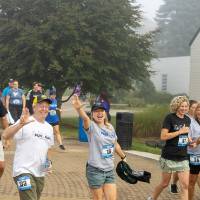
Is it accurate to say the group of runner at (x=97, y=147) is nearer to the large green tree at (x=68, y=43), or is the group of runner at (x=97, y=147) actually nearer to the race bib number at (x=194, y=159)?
the race bib number at (x=194, y=159)

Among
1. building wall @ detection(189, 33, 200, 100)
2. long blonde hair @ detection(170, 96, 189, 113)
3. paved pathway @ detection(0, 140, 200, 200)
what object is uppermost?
A: building wall @ detection(189, 33, 200, 100)

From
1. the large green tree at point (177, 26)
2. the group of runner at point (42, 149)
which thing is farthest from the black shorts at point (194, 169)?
the large green tree at point (177, 26)

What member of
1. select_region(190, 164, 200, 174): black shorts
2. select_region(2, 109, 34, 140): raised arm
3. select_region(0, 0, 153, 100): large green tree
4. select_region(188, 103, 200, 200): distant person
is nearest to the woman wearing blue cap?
select_region(2, 109, 34, 140): raised arm

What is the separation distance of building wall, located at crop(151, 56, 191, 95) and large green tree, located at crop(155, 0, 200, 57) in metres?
34.5

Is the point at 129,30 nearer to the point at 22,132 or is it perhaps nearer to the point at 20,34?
the point at 20,34

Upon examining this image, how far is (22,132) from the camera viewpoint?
221 inches

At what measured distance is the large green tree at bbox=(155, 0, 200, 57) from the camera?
100000mm

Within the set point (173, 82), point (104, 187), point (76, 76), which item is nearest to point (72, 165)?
point (104, 187)

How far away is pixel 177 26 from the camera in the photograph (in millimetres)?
108562

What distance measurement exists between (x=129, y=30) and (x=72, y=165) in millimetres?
13959

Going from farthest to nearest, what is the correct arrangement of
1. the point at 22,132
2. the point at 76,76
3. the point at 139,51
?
the point at 139,51 → the point at 76,76 → the point at 22,132

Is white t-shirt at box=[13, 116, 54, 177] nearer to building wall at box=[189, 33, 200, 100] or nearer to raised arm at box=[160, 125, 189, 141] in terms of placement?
raised arm at box=[160, 125, 189, 141]

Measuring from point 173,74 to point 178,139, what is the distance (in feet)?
170

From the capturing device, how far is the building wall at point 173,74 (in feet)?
185
